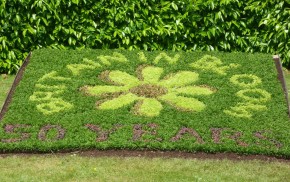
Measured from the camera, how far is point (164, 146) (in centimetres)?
671

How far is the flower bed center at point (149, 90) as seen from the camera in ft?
26.5

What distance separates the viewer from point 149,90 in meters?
8.20

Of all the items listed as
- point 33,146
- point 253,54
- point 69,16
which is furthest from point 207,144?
point 69,16

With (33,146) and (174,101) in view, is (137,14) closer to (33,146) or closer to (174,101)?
(174,101)

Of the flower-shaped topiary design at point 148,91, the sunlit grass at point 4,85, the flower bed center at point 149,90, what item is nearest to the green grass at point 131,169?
the flower-shaped topiary design at point 148,91

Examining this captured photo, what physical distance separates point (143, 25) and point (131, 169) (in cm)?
369

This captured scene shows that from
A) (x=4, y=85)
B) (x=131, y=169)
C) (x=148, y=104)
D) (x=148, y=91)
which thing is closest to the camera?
(x=131, y=169)

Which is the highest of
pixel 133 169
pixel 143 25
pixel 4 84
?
pixel 143 25

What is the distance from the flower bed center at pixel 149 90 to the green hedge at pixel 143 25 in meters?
1.38

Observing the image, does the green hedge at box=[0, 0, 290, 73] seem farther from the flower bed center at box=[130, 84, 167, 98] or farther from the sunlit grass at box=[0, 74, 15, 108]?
the flower bed center at box=[130, 84, 167, 98]

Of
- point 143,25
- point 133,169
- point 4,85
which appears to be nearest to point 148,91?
point 143,25

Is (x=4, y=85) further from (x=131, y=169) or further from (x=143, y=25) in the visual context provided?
(x=131, y=169)

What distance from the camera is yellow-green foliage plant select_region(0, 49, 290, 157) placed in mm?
6848

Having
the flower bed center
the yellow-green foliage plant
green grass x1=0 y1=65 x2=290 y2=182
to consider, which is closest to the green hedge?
the yellow-green foliage plant
